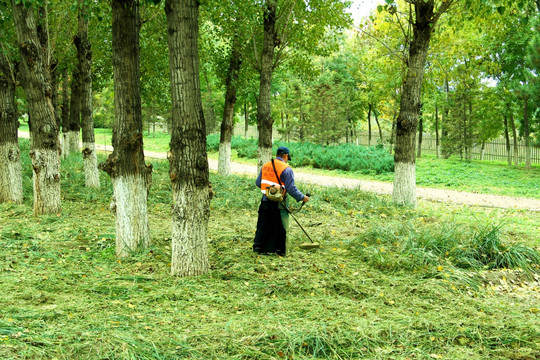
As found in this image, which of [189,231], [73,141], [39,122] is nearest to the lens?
[189,231]

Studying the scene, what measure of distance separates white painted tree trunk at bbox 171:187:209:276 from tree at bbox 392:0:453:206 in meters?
6.51

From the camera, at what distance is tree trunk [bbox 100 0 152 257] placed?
6.11 metres

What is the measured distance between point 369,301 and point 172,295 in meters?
2.24

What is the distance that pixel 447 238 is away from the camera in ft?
22.3

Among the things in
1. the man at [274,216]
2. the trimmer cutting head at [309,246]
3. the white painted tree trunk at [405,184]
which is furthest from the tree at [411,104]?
the man at [274,216]

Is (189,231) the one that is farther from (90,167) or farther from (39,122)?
(90,167)

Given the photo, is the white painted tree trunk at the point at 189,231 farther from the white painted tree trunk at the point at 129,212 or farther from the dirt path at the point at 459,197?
the dirt path at the point at 459,197

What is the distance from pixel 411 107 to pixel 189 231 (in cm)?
697

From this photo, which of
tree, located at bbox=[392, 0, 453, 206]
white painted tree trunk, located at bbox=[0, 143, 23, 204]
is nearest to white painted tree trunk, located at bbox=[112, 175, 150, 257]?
white painted tree trunk, located at bbox=[0, 143, 23, 204]

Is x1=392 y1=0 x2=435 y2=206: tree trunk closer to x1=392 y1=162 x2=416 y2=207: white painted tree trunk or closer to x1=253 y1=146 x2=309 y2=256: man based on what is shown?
x1=392 y1=162 x2=416 y2=207: white painted tree trunk

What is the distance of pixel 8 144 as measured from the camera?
9.80 metres

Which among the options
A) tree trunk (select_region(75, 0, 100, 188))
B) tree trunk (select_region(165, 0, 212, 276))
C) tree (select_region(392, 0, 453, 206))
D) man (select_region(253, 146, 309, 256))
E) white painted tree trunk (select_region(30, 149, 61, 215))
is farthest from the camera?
tree trunk (select_region(75, 0, 100, 188))

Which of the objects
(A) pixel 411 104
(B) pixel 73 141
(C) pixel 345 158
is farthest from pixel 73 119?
(A) pixel 411 104

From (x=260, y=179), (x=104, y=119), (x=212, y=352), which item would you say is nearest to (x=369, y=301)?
(x=212, y=352)
